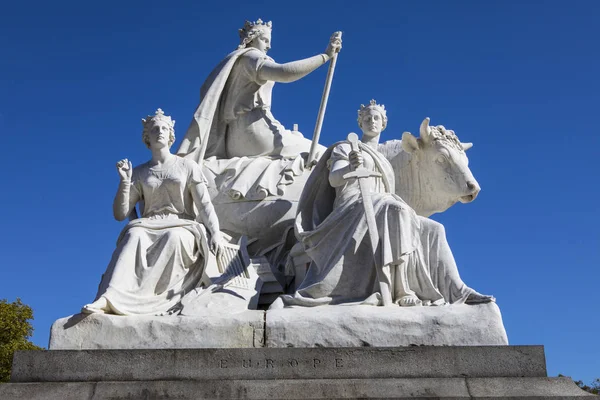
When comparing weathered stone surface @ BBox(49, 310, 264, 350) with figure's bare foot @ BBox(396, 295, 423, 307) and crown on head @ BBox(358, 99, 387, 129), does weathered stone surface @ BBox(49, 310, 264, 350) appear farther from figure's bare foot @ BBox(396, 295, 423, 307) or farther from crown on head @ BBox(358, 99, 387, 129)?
crown on head @ BBox(358, 99, 387, 129)

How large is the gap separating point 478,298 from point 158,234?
11.5ft

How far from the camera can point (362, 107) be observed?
31.5ft

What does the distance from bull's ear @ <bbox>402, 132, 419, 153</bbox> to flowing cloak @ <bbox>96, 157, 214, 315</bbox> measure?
2.54 m

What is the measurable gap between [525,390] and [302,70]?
17.4 ft

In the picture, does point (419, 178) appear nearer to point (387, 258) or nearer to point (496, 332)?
point (387, 258)

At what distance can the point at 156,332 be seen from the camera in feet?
24.8

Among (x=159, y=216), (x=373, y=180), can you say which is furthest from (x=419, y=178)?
(x=159, y=216)

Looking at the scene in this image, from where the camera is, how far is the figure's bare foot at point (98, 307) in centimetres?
757

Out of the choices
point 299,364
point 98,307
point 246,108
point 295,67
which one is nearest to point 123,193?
point 98,307

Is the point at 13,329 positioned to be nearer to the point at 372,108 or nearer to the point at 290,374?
the point at 372,108

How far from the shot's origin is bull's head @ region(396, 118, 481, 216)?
914 cm

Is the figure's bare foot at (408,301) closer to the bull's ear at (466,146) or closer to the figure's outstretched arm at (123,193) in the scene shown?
the bull's ear at (466,146)

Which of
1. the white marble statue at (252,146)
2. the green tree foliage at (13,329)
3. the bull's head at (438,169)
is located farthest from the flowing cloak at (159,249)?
the green tree foliage at (13,329)

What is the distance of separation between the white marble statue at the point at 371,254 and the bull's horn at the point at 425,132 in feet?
3.35
